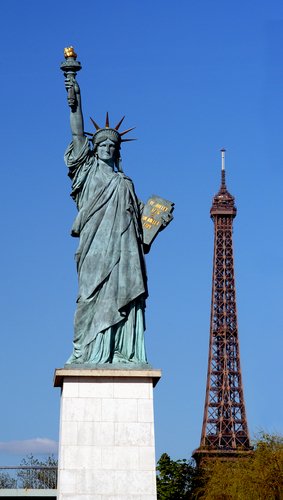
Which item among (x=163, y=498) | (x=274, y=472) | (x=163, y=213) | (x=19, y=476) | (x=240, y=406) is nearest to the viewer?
(x=163, y=213)

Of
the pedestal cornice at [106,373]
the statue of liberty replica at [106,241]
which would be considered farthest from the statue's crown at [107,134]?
the pedestal cornice at [106,373]

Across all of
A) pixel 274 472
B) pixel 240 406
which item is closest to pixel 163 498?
pixel 274 472

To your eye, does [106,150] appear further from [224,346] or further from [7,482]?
[224,346]

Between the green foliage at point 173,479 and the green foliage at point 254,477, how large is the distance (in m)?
1.03

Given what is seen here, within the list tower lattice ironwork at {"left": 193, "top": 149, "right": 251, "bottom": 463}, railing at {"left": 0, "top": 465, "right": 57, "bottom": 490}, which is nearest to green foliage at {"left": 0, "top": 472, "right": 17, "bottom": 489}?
railing at {"left": 0, "top": 465, "right": 57, "bottom": 490}

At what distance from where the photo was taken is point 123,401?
19953 millimetres

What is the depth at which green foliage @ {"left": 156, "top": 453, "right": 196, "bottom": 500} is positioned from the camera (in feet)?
119

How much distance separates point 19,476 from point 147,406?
7289 millimetres

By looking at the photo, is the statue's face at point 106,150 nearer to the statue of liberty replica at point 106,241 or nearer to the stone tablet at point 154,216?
the statue of liberty replica at point 106,241

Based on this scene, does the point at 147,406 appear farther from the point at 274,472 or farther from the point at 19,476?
the point at 274,472

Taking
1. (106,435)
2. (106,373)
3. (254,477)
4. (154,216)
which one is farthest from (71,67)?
(254,477)

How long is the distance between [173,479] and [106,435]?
18.6 meters

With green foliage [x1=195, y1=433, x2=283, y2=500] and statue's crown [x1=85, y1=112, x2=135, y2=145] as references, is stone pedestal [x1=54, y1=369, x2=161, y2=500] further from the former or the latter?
green foliage [x1=195, y1=433, x2=283, y2=500]

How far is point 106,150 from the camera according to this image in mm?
22031
